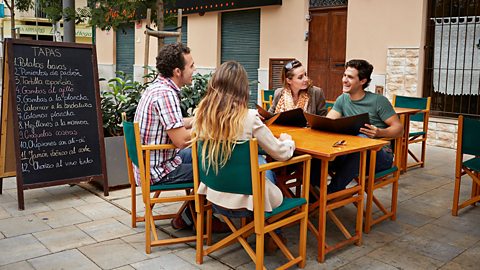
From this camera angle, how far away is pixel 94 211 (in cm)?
418

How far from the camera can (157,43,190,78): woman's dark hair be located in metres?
3.50

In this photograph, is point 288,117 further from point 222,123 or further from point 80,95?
point 80,95

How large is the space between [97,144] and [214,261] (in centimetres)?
195

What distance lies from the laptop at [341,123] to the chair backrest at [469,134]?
0.97 m

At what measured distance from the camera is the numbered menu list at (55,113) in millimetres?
4254

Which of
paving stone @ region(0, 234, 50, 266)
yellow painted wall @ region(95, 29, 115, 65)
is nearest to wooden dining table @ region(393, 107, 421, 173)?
paving stone @ region(0, 234, 50, 266)

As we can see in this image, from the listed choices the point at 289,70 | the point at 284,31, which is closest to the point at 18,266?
the point at 289,70

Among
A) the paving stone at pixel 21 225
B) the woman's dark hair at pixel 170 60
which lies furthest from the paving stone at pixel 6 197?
the woman's dark hair at pixel 170 60

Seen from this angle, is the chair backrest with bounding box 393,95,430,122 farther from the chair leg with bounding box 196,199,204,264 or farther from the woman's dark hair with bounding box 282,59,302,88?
the chair leg with bounding box 196,199,204,264

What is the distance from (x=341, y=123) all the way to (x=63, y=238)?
6.95 ft

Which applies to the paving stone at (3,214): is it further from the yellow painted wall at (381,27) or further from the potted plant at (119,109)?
the yellow painted wall at (381,27)

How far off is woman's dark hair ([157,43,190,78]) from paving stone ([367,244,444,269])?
182 centimetres

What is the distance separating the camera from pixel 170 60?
11.5 ft

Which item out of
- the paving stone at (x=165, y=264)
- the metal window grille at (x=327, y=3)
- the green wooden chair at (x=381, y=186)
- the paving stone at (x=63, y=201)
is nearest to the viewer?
the paving stone at (x=165, y=264)
